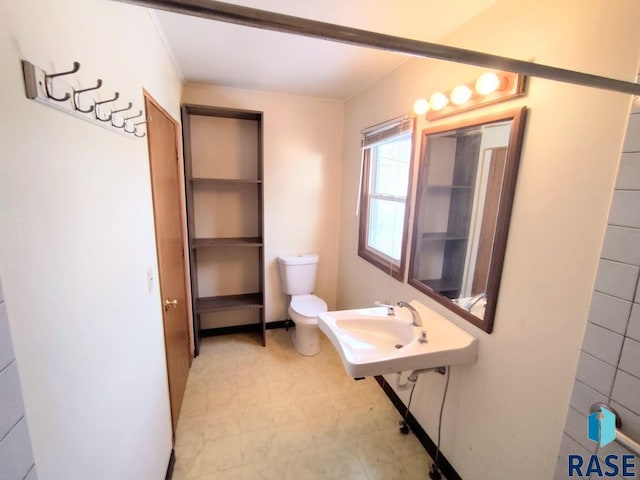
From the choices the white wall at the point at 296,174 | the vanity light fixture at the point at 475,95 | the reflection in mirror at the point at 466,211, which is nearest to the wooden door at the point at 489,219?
the reflection in mirror at the point at 466,211

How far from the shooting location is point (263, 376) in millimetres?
2387

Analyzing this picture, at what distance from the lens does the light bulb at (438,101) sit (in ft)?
4.93

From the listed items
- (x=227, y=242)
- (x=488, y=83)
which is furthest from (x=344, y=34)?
(x=227, y=242)

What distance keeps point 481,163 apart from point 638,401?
1029 mm

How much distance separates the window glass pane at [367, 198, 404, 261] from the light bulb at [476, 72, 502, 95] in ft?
3.01

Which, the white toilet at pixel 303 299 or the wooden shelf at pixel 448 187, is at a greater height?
the wooden shelf at pixel 448 187

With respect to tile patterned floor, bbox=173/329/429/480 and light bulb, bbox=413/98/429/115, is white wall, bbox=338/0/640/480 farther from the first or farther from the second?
tile patterned floor, bbox=173/329/429/480

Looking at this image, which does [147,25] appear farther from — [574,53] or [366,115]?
[574,53]

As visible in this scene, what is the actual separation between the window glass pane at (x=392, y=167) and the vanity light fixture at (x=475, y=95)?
0.30 meters

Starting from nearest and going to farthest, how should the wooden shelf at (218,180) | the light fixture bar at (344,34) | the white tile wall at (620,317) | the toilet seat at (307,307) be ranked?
1. the light fixture bar at (344,34)
2. the white tile wall at (620,317)
3. the wooden shelf at (218,180)
4. the toilet seat at (307,307)

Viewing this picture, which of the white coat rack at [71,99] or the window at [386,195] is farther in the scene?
the window at [386,195]

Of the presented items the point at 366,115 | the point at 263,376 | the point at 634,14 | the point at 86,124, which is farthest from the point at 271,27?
the point at 263,376

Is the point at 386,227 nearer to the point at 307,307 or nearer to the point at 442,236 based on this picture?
the point at 442,236

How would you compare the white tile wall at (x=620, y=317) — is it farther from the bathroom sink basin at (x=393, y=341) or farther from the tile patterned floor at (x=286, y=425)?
the tile patterned floor at (x=286, y=425)
